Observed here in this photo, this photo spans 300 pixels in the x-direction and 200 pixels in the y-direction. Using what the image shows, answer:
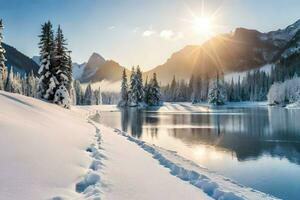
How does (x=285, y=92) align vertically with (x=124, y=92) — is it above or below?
below

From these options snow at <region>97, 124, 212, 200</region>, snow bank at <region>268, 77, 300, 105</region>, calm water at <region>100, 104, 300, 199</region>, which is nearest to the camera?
snow at <region>97, 124, 212, 200</region>

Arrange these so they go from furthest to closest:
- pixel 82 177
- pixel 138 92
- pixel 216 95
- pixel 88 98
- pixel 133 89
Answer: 1. pixel 88 98
2. pixel 216 95
3. pixel 138 92
4. pixel 133 89
5. pixel 82 177

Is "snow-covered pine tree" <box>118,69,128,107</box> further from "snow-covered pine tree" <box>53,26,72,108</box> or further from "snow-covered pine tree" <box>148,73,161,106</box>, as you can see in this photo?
"snow-covered pine tree" <box>53,26,72,108</box>

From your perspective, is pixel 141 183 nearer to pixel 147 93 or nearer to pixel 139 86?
pixel 139 86

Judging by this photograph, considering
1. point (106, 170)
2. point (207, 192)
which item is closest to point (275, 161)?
point (207, 192)

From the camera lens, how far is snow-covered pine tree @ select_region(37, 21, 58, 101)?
54.2 metres

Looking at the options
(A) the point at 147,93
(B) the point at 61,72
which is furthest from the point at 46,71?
(A) the point at 147,93

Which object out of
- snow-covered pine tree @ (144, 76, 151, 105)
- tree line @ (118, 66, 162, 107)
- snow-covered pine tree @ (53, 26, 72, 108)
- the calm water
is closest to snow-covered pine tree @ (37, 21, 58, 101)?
snow-covered pine tree @ (53, 26, 72, 108)

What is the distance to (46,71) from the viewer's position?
183ft

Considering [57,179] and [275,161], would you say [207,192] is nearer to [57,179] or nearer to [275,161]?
[57,179]

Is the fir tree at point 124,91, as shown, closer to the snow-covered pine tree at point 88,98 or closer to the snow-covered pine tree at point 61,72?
the snow-covered pine tree at point 88,98

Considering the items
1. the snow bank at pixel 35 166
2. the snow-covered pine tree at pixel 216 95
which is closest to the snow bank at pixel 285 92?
the snow-covered pine tree at pixel 216 95

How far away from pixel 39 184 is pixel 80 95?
Result: 5986 inches

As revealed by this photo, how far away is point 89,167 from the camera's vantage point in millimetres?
12625
